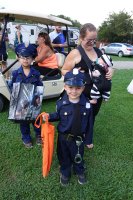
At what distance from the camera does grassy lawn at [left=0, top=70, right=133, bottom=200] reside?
2816mm

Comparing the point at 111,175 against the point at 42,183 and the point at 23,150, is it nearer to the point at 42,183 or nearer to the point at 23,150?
the point at 42,183

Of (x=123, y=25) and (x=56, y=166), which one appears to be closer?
(x=56, y=166)

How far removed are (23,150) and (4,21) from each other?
7.27ft

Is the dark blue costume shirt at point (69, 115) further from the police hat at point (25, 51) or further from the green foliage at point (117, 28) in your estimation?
the green foliage at point (117, 28)

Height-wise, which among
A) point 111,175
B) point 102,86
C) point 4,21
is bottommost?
point 111,175

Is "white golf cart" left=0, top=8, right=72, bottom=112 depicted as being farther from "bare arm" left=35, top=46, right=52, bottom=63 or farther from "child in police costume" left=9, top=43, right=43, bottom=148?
"child in police costume" left=9, top=43, right=43, bottom=148

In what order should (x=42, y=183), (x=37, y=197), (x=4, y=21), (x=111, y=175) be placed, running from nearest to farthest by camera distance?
1. (x=37, y=197)
2. (x=42, y=183)
3. (x=111, y=175)
4. (x=4, y=21)

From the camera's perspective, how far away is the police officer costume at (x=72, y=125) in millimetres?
2717

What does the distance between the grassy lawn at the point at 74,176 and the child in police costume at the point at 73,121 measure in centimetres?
18

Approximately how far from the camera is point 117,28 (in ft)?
110

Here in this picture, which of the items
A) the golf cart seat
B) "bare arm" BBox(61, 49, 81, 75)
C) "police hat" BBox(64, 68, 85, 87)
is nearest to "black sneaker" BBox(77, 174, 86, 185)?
"police hat" BBox(64, 68, 85, 87)

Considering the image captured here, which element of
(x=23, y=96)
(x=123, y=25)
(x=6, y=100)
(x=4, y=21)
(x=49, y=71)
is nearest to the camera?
(x=23, y=96)

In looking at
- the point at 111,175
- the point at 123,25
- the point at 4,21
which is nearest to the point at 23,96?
the point at 111,175

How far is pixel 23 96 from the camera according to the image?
11.2ft
